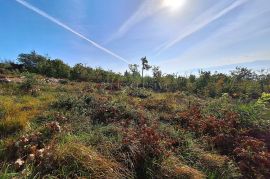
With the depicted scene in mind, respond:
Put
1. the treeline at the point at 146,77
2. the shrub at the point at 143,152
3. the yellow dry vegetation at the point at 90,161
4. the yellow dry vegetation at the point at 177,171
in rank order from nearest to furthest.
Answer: the yellow dry vegetation at the point at 90,161 → the yellow dry vegetation at the point at 177,171 → the shrub at the point at 143,152 → the treeline at the point at 146,77

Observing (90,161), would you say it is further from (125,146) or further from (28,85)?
(28,85)

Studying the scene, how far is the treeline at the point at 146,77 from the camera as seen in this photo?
17831 millimetres

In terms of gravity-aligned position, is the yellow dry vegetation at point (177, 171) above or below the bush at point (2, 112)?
below

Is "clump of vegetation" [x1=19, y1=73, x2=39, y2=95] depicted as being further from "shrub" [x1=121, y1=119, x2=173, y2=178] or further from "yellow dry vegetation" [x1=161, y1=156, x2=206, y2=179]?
"yellow dry vegetation" [x1=161, y1=156, x2=206, y2=179]

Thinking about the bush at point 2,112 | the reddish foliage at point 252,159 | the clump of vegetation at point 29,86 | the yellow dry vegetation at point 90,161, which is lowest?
the reddish foliage at point 252,159

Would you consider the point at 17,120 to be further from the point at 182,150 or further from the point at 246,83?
the point at 246,83

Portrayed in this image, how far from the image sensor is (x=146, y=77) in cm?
2181

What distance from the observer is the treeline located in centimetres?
1783

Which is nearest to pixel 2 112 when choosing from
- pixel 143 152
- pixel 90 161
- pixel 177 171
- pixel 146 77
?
pixel 90 161

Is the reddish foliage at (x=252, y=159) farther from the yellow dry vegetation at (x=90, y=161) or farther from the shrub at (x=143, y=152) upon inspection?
the yellow dry vegetation at (x=90, y=161)

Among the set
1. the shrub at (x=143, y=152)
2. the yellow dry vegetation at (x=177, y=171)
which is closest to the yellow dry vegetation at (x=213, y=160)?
the yellow dry vegetation at (x=177, y=171)

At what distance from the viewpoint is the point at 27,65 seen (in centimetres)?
2230

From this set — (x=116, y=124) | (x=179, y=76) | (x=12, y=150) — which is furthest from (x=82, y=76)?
(x=12, y=150)

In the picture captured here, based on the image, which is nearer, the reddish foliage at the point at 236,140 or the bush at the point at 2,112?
the reddish foliage at the point at 236,140
